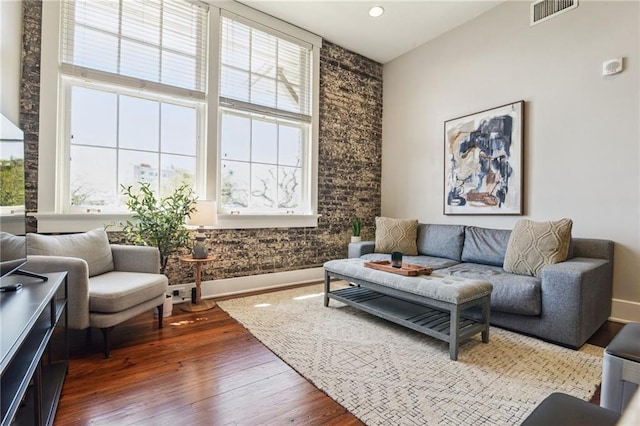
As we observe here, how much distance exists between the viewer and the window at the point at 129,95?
282 cm

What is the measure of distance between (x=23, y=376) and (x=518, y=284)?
9.64 ft

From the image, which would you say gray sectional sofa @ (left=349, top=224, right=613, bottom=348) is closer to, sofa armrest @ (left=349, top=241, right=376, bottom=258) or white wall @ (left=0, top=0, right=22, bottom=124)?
sofa armrest @ (left=349, top=241, right=376, bottom=258)

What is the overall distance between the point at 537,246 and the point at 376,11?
315 cm

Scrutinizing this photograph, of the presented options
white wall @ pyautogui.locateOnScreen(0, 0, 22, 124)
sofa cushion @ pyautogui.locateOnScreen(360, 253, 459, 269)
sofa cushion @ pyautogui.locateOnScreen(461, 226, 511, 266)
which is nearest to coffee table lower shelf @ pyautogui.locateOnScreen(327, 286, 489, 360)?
sofa cushion @ pyautogui.locateOnScreen(360, 253, 459, 269)

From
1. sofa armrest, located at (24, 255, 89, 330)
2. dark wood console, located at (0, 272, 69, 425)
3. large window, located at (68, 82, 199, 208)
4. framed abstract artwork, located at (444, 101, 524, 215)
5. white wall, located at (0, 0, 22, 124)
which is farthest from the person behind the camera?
framed abstract artwork, located at (444, 101, 524, 215)

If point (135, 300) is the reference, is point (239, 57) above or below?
above

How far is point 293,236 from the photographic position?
412 cm

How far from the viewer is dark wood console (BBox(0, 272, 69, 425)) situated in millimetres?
949

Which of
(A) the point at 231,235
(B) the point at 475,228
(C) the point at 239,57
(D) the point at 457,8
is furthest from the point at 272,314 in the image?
(D) the point at 457,8

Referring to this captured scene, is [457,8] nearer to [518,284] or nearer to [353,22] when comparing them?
[353,22]

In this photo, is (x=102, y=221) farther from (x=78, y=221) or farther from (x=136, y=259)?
(x=136, y=259)

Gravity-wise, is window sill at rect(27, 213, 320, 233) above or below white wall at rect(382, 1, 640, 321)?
below

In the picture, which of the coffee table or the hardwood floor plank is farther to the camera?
the coffee table

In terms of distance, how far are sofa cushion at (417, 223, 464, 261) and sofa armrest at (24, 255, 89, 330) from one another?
3437 millimetres
